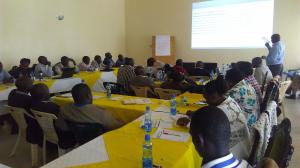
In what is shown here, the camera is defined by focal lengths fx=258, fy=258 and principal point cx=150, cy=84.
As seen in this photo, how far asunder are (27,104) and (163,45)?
7239 mm

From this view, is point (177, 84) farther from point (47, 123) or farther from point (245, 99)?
point (47, 123)

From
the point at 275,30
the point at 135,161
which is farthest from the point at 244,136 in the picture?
the point at 275,30

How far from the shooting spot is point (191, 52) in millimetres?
9789

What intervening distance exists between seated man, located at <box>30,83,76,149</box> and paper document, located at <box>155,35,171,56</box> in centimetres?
725

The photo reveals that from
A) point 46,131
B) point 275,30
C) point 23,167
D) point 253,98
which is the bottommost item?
point 23,167

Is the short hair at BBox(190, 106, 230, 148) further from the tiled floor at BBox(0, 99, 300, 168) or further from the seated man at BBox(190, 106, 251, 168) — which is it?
the tiled floor at BBox(0, 99, 300, 168)

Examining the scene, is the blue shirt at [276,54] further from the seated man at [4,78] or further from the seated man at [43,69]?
the seated man at [4,78]

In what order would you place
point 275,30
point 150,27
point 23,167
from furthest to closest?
point 150,27 → point 275,30 → point 23,167

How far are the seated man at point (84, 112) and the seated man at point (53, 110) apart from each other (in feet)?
0.56

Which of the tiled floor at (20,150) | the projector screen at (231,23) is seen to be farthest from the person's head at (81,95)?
the projector screen at (231,23)

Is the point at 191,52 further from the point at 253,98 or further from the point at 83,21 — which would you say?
the point at 253,98

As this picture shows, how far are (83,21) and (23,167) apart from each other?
262 inches

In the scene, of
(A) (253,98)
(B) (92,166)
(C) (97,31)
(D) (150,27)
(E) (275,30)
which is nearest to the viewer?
(B) (92,166)

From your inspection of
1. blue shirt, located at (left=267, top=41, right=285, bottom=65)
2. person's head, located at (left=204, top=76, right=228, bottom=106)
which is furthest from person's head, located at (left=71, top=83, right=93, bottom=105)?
blue shirt, located at (left=267, top=41, right=285, bottom=65)
